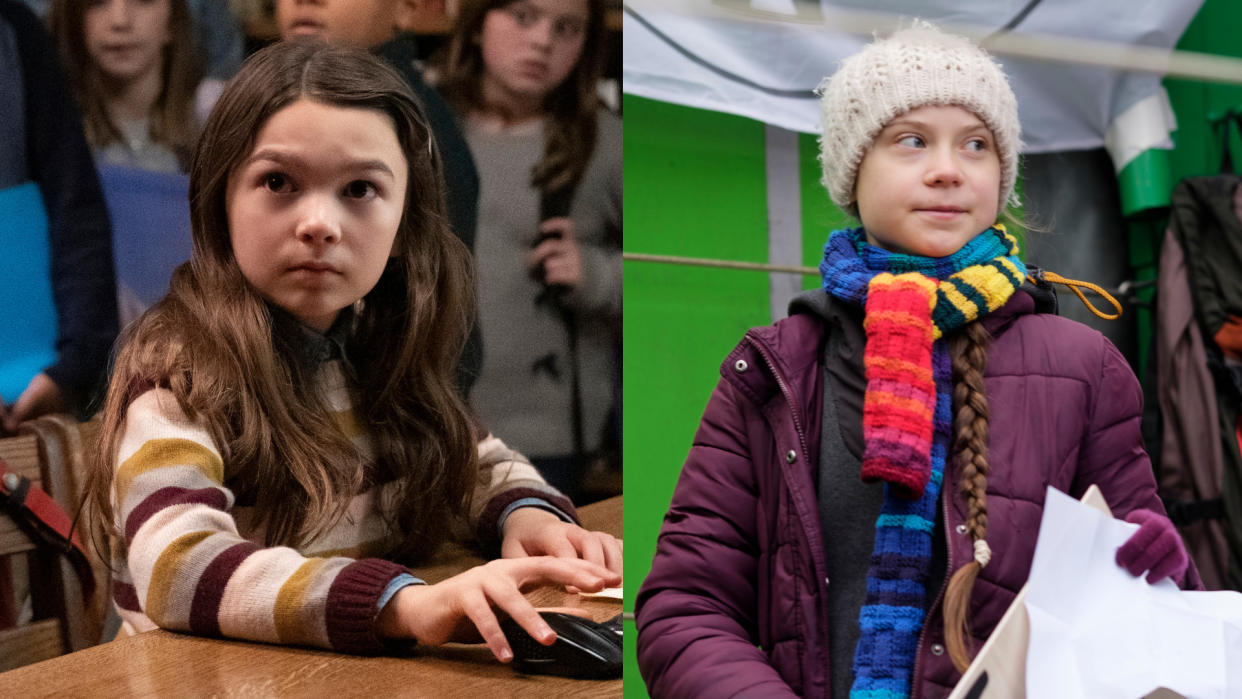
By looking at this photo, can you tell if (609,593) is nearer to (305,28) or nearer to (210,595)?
(210,595)

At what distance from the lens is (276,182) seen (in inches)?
46.7

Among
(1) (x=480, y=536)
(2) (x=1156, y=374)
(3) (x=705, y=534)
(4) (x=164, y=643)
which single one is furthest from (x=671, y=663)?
(2) (x=1156, y=374)

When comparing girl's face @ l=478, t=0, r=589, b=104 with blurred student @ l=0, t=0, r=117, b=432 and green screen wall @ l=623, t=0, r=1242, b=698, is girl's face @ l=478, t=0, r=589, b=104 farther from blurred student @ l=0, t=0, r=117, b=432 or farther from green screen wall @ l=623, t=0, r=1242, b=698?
green screen wall @ l=623, t=0, r=1242, b=698

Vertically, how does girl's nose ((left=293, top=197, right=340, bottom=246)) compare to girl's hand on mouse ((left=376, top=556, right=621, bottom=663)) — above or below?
above

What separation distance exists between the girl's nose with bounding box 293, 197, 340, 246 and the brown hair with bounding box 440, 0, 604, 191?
195 mm

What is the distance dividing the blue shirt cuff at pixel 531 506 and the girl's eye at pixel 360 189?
369mm

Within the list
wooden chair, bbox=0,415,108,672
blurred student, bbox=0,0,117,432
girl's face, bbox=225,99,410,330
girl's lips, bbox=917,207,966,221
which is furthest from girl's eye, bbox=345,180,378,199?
girl's lips, bbox=917,207,966,221

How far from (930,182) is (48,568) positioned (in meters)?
0.94

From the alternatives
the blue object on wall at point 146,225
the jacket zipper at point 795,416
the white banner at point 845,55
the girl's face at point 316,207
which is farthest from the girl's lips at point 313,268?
the white banner at point 845,55

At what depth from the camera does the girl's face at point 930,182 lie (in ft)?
4.20

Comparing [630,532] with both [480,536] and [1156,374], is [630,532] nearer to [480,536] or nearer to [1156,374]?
[480,536]

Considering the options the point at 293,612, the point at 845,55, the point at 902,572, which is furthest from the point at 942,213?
the point at 845,55

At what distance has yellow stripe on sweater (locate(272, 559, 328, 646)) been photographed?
1159 millimetres

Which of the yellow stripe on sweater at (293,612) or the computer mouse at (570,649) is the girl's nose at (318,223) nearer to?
the yellow stripe on sweater at (293,612)
